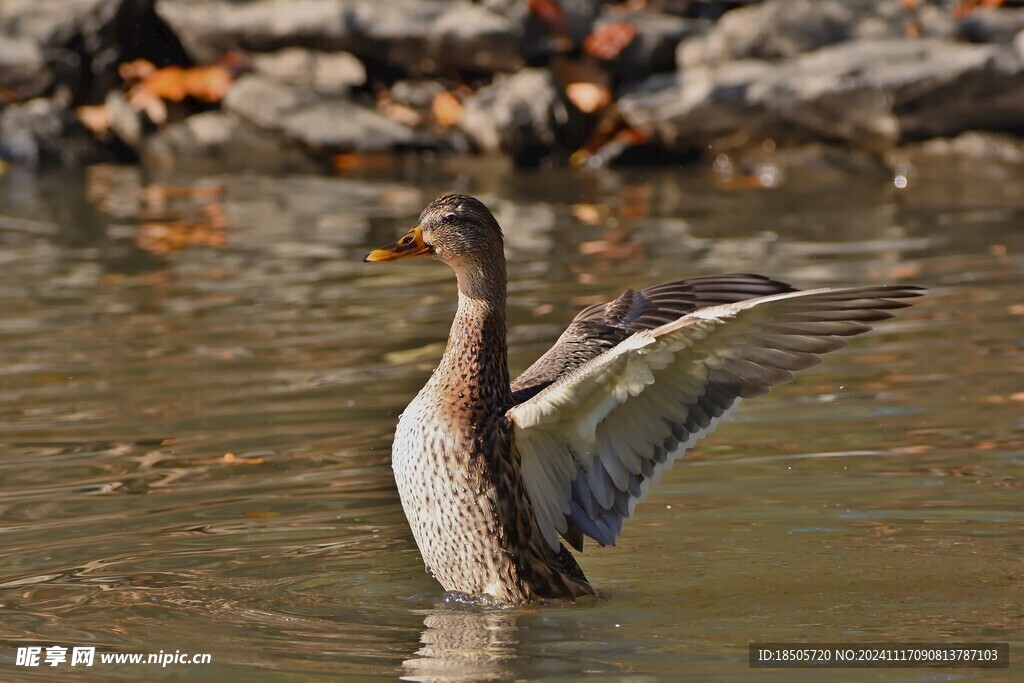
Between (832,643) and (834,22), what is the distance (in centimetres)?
1035

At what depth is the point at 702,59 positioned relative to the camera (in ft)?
47.1

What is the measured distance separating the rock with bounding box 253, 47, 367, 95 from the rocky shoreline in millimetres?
18

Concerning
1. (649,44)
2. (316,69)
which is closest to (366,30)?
(316,69)

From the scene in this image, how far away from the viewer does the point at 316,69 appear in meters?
15.0

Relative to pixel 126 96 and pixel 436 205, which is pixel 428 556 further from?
pixel 126 96

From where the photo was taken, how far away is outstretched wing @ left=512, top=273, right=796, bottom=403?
218 inches

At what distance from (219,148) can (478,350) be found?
33.5 ft

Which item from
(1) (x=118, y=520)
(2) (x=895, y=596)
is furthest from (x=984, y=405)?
(1) (x=118, y=520)

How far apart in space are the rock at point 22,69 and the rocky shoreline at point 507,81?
2 cm

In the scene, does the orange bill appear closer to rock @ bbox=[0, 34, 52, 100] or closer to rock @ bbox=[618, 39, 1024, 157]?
rock @ bbox=[618, 39, 1024, 157]

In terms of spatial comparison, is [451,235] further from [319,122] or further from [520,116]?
[319,122]

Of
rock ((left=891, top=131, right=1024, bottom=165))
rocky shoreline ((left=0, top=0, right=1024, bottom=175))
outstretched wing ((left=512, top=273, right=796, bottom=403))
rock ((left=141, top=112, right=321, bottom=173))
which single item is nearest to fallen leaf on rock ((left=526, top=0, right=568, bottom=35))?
rocky shoreline ((left=0, top=0, right=1024, bottom=175))

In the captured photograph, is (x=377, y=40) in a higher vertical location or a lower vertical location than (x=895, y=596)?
higher

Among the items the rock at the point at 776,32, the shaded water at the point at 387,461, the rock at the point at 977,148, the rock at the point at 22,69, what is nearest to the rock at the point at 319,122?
the rock at the point at 22,69
